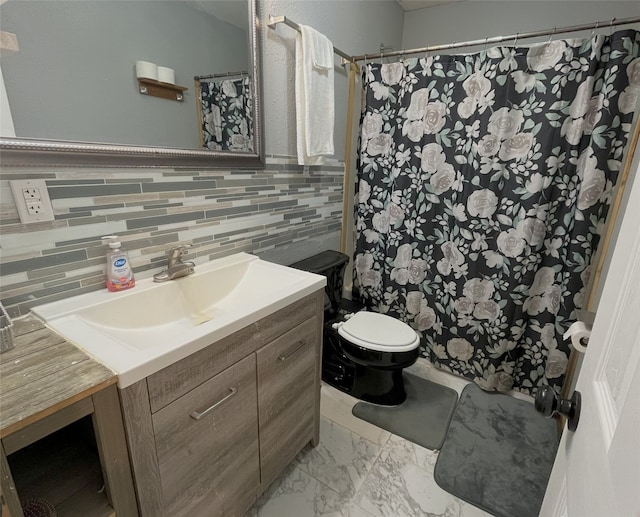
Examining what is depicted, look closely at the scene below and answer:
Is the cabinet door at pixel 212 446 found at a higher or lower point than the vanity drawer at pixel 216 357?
lower

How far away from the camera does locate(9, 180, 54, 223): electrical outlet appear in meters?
0.84

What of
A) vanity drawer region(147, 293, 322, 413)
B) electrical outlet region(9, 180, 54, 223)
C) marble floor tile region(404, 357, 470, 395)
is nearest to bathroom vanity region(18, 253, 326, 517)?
vanity drawer region(147, 293, 322, 413)

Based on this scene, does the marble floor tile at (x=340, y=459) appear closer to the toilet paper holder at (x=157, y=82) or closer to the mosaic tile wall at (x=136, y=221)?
the mosaic tile wall at (x=136, y=221)

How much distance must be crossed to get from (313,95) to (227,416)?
1.39 m

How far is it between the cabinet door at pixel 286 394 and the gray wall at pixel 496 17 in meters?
2.21

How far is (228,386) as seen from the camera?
95 cm

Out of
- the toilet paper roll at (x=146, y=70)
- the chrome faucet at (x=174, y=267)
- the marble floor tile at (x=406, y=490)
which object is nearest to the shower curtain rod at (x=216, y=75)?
the toilet paper roll at (x=146, y=70)

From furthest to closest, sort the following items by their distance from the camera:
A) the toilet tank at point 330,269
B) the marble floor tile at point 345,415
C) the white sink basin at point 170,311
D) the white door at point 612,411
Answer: the toilet tank at point 330,269
the marble floor tile at point 345,415
the white sink basin at point 170,311
the white door at point 612,411

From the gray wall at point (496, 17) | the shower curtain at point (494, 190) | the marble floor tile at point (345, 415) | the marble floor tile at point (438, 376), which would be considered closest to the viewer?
the shower curtain at point (494, 190)

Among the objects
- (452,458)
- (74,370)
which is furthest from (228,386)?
(452,458)

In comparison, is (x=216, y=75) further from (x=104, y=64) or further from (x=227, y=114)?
(x=104, y=64)

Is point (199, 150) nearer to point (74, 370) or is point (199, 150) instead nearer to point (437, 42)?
point (74, 370)

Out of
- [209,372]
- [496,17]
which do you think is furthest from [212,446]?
[496,17]

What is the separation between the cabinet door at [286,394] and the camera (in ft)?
3.65
